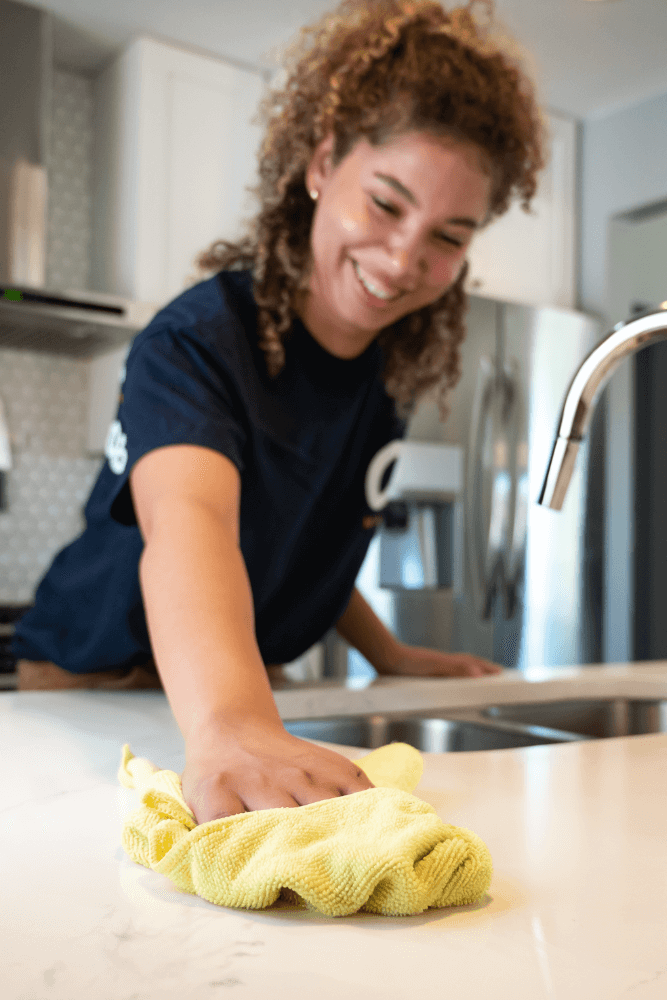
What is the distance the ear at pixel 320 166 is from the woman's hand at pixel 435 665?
623mm

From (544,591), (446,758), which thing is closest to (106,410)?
(544,591)

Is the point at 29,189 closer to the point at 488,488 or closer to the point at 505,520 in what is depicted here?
the point at 488,488

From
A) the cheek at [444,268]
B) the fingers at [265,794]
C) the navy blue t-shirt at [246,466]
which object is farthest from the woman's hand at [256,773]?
the cheek at [444,268]

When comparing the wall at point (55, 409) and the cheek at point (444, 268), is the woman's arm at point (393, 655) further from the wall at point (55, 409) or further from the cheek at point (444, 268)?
the wall at point (55, 409)

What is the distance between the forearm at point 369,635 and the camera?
4.25 ft

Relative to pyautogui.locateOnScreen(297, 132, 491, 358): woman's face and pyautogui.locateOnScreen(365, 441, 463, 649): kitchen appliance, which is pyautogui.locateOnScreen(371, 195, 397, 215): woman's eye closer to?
pyautogui.locateOnScreen(297, 132, 491, 358): woman's face

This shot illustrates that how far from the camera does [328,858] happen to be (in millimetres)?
347

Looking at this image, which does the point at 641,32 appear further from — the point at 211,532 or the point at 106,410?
A: the point at 211,532

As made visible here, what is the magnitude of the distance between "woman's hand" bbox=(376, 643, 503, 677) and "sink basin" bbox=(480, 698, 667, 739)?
0.29 ft

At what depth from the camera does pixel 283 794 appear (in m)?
0.43

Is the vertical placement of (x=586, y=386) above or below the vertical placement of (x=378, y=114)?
below

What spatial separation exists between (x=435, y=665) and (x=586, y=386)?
2.36ft

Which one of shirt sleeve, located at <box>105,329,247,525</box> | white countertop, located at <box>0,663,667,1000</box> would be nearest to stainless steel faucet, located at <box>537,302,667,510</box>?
white countertop, located at <box>0,663,667,1000</box>

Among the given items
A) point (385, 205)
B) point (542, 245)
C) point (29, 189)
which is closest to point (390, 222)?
point (385, 205)
